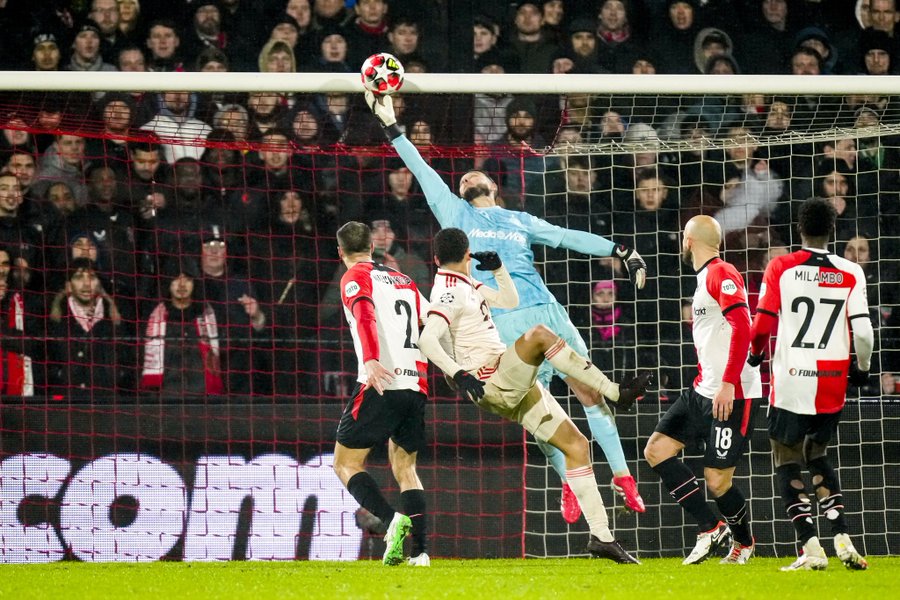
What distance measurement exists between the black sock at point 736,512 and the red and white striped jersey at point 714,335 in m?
0.56

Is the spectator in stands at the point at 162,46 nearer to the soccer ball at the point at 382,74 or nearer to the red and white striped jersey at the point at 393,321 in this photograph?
the soccer ball at the point at 382,74

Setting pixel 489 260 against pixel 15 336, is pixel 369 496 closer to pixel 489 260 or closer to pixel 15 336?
pixel 489 260

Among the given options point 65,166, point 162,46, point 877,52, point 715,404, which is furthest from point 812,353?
point 162,46

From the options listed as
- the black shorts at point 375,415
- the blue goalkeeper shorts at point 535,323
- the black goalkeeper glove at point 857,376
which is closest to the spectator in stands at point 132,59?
→ the blue goalkeeper shorts at point 535,323

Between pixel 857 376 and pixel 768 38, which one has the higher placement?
pixel 768 38

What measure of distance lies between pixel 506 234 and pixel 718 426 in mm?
1700

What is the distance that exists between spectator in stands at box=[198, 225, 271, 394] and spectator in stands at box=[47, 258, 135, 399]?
67cm

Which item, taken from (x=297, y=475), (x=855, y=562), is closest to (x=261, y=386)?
(x=297, y=475)

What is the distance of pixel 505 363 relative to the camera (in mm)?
6156

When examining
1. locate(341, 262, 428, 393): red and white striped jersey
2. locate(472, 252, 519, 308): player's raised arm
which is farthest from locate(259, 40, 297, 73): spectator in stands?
locate(472, 252, 519, 308): player's raised arm

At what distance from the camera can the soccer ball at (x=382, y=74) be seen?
6.78 metres

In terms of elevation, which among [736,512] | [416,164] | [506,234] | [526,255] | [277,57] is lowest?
[736,512]

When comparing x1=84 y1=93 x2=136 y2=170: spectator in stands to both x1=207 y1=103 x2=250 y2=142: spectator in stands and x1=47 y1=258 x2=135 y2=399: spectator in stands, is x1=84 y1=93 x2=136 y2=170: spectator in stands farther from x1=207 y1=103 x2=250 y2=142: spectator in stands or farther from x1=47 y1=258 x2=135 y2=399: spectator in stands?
x1=47 y1=258 x2=135 y2=399: spectator in stands

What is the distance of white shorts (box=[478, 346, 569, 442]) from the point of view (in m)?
6.14
